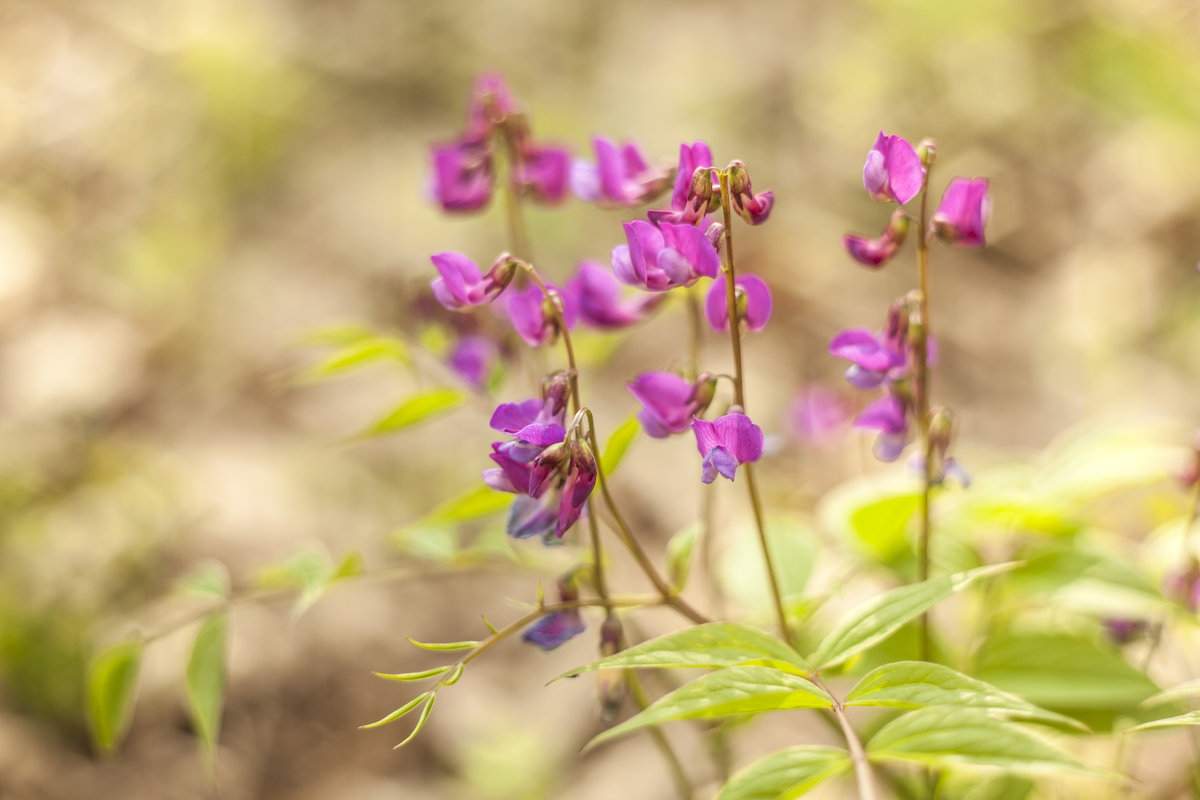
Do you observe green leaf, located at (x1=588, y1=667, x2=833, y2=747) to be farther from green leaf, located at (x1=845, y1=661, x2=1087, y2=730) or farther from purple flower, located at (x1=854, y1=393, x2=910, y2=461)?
purple flower, located at (x1=854, y1=393, x2=910, y2=461)

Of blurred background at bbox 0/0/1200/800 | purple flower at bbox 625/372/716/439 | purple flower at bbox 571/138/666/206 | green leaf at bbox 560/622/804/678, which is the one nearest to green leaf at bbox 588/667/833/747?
green leaf at bbox 560/622/804/678

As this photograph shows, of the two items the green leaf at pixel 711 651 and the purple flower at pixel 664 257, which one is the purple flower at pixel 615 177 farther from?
the green leaf at pixel 711 651

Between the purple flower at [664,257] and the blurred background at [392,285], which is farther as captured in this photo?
the blurred background at [392,285]

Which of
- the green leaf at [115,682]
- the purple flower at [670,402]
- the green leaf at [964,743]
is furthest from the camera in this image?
the green leaf at [115,682]

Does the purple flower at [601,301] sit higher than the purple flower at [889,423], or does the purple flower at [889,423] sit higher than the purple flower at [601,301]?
the purple flower at [601,301]

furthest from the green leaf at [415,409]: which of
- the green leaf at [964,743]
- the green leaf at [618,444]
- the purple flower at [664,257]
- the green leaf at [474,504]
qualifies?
the green leaf at [964,743]

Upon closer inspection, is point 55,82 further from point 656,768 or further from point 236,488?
point 656,768

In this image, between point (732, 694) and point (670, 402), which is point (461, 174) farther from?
point (732, 694)
